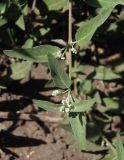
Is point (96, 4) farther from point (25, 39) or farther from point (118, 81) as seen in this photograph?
point (118, 81)

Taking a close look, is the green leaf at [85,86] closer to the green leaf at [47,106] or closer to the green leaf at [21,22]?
the green leaf at [21,22]

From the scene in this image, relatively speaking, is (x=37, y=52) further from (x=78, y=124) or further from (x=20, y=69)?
→ (x=20, y=69)

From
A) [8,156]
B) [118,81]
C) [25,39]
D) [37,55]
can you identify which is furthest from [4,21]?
[118,81]

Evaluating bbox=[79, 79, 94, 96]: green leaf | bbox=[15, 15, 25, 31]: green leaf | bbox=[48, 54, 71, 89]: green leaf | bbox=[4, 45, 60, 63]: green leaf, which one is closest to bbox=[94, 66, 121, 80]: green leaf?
bbox=[79, 79, 94, 96]: green leaf

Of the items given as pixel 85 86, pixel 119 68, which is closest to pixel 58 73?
pixel 85 86

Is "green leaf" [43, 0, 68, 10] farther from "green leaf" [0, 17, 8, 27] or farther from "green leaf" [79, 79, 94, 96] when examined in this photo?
"green leaf" [79, 79, 94, 96]
